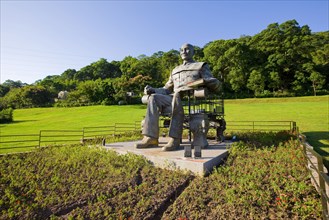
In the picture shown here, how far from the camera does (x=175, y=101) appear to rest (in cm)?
683

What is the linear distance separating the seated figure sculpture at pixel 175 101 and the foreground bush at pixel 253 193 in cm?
191

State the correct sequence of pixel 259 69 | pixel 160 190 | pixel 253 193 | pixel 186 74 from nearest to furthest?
pixel 253 193 → pixel 160 190 → pixel 186 74 → pixel 259 69

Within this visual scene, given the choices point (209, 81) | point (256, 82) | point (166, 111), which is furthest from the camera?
point (256, 82)

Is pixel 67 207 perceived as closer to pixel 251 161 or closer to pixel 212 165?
pixel 212 165

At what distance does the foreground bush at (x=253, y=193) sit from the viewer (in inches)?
145

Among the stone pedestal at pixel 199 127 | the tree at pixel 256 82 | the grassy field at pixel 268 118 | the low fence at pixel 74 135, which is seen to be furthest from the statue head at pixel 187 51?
the tree at pixel 256 82

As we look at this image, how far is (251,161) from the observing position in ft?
19.4

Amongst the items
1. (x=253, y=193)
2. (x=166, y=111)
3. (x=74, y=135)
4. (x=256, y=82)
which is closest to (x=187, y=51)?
(x=166, y=111)

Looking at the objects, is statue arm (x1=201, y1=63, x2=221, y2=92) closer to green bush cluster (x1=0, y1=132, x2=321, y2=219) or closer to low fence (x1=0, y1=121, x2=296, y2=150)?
green bush cluster (x1=0, y1=132, x2=321, y2=219)

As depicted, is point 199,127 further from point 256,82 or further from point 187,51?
point 256,82

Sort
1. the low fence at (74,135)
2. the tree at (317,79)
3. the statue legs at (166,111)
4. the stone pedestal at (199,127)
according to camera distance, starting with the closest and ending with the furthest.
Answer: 1. the statue legs at (166,111)
2. the stone pedestal at (199,127)
3. the low fence at (74,135)
4. the tree at (317,79)

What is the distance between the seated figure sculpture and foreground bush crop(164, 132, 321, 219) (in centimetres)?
191

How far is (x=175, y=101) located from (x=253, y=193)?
3.55m

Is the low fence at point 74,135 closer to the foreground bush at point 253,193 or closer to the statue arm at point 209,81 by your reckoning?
the statue arm at point 209,81
